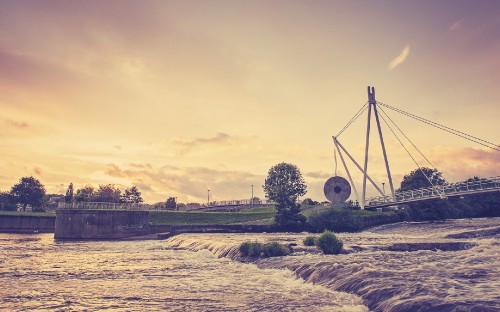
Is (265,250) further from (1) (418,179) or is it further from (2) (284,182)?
(1) (418,179)

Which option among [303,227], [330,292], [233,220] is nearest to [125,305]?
[330,292]

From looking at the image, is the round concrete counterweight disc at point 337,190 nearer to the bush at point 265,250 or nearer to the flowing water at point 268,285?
A: the flowing water at point 268,285

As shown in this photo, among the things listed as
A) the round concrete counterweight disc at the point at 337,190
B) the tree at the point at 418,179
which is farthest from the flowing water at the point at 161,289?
the tree at the point at 418,179

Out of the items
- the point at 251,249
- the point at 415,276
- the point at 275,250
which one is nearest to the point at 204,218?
the point at 251,249

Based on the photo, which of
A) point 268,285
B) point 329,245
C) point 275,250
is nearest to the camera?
point 268,285

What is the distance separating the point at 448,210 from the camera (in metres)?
94.8

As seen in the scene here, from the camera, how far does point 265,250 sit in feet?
102

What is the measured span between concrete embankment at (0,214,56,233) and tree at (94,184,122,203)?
103 ft

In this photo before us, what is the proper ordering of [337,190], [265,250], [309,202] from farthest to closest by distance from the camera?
[309,202] → [337,190] → [265,250]

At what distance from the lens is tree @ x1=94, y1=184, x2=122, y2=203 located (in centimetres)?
12906

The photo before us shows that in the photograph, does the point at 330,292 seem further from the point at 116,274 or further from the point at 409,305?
the point at 116,274

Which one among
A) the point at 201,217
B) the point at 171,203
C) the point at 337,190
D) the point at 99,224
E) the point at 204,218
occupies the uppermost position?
A: the point at 171,203

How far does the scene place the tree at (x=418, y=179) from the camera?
10900cm

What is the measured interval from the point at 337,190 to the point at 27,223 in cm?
8038
